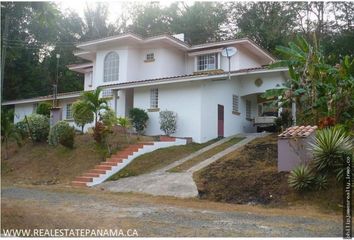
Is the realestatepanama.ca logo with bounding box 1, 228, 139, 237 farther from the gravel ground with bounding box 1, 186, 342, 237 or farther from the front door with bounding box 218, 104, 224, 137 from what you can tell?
the front door with bounding box 218, 104, 224, 137

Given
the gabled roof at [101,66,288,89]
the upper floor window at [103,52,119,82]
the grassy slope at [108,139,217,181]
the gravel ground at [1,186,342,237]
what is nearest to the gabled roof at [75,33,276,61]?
the upper floor window at [103,52,119,82]

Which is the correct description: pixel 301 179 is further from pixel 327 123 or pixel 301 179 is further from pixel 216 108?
pixel 216 108

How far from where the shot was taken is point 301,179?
40.6 feet

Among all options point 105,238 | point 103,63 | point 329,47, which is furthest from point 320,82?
point 329,47

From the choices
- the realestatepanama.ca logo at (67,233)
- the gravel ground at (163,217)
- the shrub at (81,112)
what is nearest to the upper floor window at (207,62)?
the shrub at (81,112)

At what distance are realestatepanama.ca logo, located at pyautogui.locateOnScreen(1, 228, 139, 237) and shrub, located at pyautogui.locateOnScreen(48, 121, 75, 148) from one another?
44.7 feet

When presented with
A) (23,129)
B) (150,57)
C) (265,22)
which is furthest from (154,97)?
(265,22)

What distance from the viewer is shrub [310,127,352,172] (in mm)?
12289

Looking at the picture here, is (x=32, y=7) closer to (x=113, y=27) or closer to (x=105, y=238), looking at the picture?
(x=105, y=238)

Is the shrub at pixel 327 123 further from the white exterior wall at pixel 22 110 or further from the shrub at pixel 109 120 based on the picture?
the white exterior wall at pixel 22 110

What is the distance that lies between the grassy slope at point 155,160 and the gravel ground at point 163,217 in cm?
420

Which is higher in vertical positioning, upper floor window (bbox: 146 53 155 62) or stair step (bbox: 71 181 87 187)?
upper floor window (bbox: 146 53 155 62)

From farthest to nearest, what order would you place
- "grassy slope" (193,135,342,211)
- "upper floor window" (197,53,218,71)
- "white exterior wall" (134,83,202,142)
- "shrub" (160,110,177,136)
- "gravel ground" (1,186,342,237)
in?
"upper floor window" (197,53,218,71)
"shrub" (160,110,177,136)
"white exterior wall" (134,83,202,142)
"grassy slope" (193,135,342,211)
"gravel ground" (1,186,342,237)

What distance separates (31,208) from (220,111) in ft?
46.3
